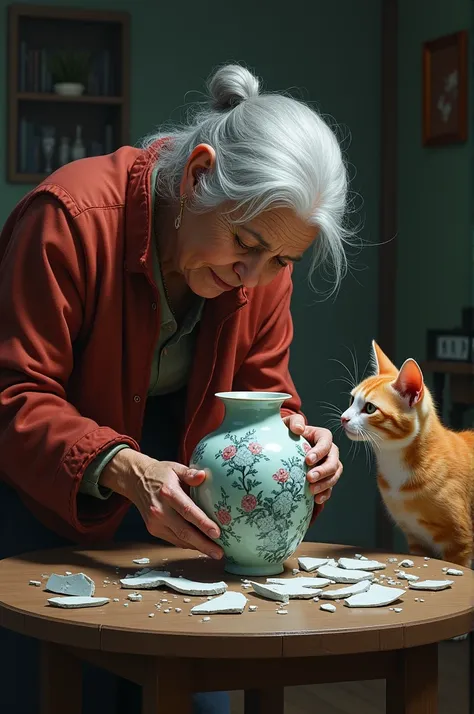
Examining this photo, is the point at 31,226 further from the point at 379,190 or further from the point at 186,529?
the point at 379,190

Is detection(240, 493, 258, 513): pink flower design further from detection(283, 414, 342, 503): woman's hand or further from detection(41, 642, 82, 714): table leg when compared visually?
detection(41, 642, 82, 714): table leg

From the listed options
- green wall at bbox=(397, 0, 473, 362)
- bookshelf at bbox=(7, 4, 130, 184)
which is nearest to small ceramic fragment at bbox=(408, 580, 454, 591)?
green wall at bbox=(397, 0, 473, 362)

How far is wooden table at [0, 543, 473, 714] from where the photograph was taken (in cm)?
136

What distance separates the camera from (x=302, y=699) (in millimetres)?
3314

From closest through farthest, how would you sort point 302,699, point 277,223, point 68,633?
point 68,633, point 277,223, point 302,699

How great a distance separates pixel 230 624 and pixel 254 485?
25 cm

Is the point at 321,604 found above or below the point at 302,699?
above

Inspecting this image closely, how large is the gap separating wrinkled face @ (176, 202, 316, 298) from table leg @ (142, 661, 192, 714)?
0.65m

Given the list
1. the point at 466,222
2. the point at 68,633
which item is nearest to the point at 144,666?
the point at 68,633

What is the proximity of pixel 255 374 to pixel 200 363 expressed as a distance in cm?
16

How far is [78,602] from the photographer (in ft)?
4.87

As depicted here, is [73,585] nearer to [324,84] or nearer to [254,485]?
[254,485]

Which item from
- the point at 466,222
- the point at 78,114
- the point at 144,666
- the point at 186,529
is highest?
the point at 78,114

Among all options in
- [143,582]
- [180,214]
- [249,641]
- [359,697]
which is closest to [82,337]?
[180,214]
